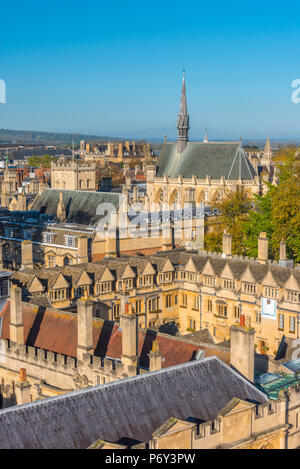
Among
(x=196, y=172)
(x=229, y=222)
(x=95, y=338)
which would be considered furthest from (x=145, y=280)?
(x=196, y=172)

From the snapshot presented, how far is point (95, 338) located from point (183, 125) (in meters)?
66.3

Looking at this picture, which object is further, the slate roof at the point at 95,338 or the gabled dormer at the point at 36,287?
the gabled dormer at the point at 36,287

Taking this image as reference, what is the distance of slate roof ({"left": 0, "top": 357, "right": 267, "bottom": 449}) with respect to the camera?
62.2 ft

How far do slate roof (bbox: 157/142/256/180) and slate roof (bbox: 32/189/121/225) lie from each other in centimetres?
2113

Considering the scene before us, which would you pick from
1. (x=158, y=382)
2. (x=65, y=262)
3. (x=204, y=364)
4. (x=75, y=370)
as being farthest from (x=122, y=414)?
(x=65, y=262)

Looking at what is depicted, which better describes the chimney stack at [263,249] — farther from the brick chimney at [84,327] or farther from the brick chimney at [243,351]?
the brick chimney at [243,351]

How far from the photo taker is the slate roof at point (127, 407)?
18969 millimetres

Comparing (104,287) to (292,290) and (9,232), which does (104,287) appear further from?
(9,232)

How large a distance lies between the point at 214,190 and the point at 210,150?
25.4 ft

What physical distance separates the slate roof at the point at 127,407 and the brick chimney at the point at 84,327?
5903 mm

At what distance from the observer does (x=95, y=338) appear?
97.8 feet

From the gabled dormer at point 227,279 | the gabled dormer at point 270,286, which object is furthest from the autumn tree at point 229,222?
the gabled dormer at point 270,286

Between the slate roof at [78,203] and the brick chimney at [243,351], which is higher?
the slate roof at [78,203]
